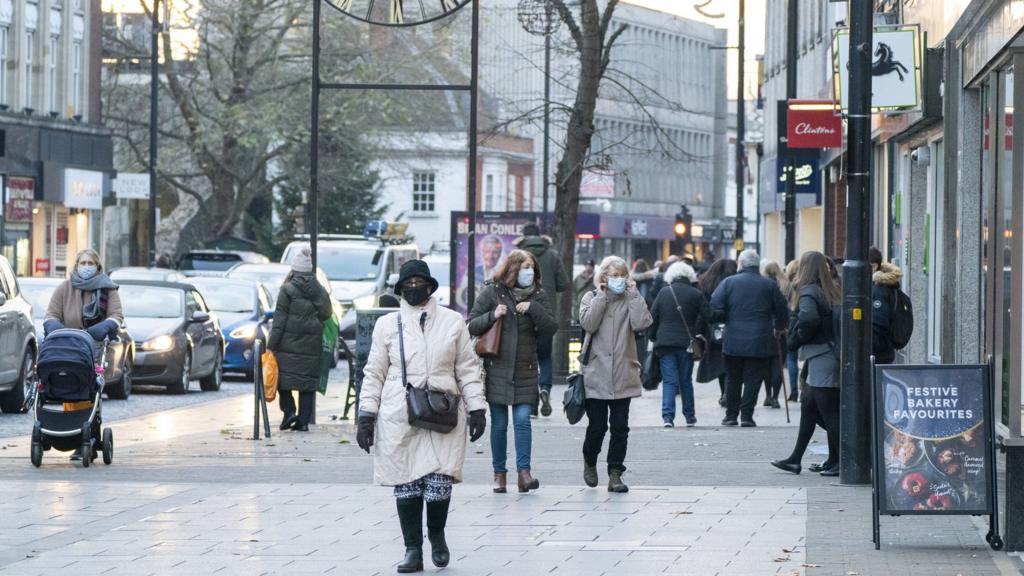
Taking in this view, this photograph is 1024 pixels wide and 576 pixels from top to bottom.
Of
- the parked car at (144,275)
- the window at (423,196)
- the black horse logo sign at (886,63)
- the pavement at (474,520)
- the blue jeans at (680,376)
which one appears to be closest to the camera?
the pavement at (474,520)

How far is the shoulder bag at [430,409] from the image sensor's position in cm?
1013

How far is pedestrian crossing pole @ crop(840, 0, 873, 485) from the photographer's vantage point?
13.7 metres

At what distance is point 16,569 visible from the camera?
1026 centimetres

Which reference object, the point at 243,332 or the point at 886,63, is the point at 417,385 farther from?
the point at 243,332

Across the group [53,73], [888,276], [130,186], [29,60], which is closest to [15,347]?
[888,276]

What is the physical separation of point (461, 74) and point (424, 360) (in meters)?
48.1

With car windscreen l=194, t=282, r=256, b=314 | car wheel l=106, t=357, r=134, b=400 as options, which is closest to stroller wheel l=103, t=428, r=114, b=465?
car wheel l=106, t=357, r=134, b=400

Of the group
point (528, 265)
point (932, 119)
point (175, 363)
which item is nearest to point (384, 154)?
point (175, 363)

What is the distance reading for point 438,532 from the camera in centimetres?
1038

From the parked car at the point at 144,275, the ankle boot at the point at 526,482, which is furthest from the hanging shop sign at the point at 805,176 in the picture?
the ankle boot at the point at 526,482

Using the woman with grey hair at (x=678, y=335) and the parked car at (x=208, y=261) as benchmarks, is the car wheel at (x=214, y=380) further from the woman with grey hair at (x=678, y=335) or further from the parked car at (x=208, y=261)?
the parked car at (x=208, y=261)

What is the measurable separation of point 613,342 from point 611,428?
58 cm

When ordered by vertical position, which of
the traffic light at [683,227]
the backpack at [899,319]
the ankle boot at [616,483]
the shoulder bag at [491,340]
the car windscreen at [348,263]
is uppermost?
the traffic light at [683,227]

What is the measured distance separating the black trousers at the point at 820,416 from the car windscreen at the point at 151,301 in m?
12.9
